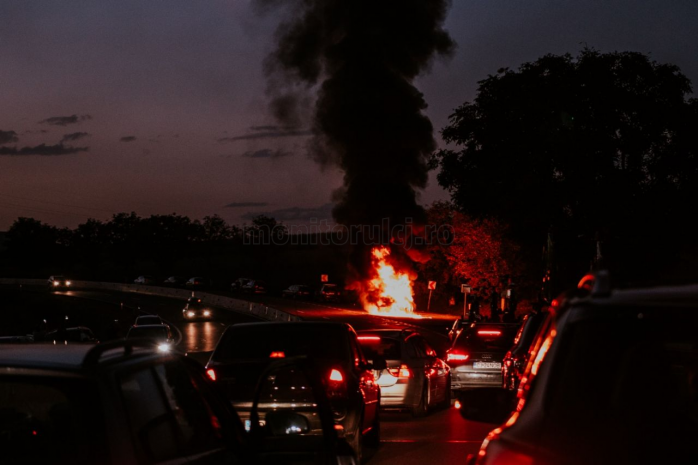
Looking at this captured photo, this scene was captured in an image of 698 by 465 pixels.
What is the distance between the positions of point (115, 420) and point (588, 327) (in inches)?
68.5

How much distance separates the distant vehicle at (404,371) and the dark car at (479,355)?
165 centimetres

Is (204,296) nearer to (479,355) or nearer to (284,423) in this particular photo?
(479,355)

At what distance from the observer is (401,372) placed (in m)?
16.6

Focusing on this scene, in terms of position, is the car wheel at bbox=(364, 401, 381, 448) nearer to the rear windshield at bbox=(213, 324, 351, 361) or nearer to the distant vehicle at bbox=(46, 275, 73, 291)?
the rear windshield at bbox=(213, 324, 351, 361)

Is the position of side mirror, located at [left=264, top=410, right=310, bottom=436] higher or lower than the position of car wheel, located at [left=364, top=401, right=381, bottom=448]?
higher

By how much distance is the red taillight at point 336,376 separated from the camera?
→ 415 inches

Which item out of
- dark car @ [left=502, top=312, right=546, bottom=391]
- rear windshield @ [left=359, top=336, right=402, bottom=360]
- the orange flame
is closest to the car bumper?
rear windshield @ [left=359, top=336, right=402, bottom=360]

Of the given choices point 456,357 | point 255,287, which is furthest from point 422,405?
point 255,287

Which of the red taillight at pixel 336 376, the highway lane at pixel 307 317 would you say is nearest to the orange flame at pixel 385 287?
the highway lane at pixel 307 317

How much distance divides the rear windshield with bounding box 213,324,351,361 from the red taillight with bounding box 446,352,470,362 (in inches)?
350

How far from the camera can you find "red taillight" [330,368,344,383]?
10.5 metres

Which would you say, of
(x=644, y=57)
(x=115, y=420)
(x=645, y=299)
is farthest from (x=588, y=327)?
(x=644, y=57)

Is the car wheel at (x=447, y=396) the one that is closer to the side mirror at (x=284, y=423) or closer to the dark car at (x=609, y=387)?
the side mirror at (x=284, y=423)

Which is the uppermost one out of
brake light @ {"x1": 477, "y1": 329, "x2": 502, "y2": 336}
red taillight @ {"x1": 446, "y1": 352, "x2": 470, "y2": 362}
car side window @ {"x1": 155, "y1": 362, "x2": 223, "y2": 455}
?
brake light @ {"x1": 477, "y1": 329, "x2": 502, "y2": 336}
